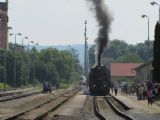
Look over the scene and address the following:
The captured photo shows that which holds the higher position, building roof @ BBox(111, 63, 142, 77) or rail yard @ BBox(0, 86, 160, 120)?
building roof @ BBox(111, 63, 142, 77)

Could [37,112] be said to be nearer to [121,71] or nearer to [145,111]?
[145,111]

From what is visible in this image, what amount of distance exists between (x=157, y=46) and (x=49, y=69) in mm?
96833

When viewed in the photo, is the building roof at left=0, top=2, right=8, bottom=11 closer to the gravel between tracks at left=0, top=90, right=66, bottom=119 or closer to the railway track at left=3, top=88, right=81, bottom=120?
the gravel between tracks at left=0, top=90, right=66, bottom=119

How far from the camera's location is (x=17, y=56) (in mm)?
125750

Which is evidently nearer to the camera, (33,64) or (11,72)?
(11,72)

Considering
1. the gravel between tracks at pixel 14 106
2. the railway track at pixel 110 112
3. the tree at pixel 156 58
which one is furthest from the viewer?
the tree at pixel 156 58

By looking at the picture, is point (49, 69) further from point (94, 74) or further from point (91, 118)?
point (91, 118)

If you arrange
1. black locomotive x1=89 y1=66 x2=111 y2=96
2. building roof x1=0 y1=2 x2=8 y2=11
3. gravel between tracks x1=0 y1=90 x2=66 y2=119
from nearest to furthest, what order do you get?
gravel between tracks x1=0 y1=90 x2=66 y2=119, black locomotive x1=89 y1=66 x2=111 y2=96, building roof x1=0 y1=2 x2=8 y2=11

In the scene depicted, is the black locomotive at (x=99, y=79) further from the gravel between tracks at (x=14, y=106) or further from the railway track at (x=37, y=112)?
the railway track at (x=37, y=112)

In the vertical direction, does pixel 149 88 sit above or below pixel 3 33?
below

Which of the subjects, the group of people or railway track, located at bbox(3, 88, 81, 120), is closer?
railway track, located at bbox(3, 88, 81, 120)

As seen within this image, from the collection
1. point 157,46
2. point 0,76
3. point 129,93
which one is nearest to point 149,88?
point 157,46

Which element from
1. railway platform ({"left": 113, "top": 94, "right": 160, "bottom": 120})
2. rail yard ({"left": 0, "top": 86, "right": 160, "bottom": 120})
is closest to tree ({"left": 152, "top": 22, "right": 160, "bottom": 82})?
rail yard ({"left": 0, "top": 86, "right": 160, "bottom": 120})

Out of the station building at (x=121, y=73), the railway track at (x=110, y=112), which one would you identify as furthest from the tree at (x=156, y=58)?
the station building at (x=121, y=73)
